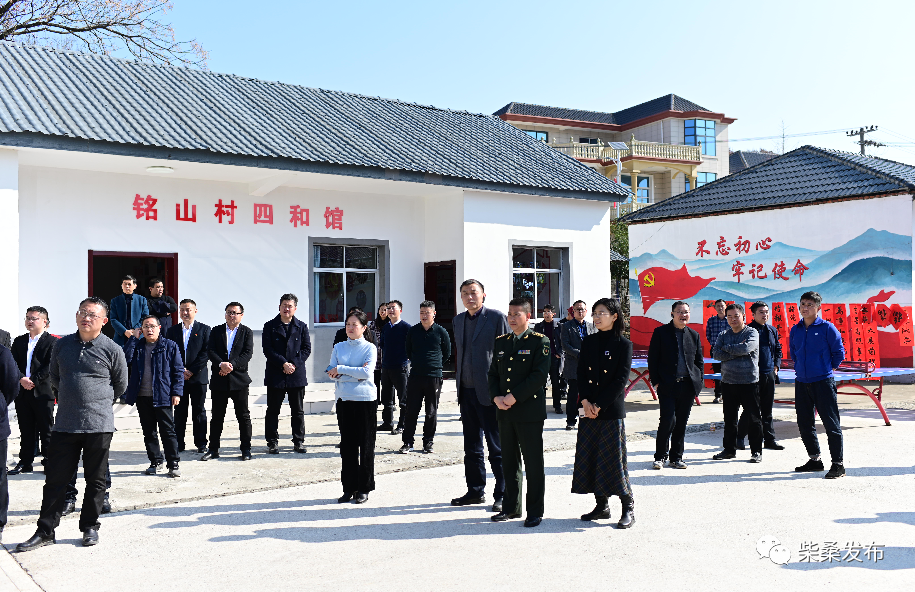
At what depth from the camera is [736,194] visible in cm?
1866

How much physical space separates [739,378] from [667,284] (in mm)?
11645

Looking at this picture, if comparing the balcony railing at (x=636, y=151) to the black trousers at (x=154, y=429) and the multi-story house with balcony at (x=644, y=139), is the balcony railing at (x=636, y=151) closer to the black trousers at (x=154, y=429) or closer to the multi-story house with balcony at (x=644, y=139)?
the multi-story house with balcony at (x=644, y=139)

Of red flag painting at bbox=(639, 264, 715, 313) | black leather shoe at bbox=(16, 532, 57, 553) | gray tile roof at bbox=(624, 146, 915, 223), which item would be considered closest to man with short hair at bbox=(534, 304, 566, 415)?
black leather shoe at bbox=(16, 532, 57, 553)

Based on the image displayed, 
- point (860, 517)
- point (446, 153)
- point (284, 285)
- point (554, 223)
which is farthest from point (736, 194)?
point (860, 517)

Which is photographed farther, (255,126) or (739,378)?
(255,126)

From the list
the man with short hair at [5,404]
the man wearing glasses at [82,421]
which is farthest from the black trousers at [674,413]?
the man with short hair at [5,404]

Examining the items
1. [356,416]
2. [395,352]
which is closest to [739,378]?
[395,352]

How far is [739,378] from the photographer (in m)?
7.95

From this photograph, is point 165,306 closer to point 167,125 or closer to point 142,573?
point 167,125

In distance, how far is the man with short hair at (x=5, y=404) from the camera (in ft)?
17.1

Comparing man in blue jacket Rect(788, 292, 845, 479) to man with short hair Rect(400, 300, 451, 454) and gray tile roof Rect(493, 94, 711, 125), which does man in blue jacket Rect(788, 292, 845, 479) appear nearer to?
man with short hair Rect(400, 300, 451, 454)

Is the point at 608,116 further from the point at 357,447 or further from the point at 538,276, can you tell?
the point at 357,447

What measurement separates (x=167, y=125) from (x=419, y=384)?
6098 mm

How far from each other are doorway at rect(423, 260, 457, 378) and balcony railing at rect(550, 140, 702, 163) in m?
24.4
